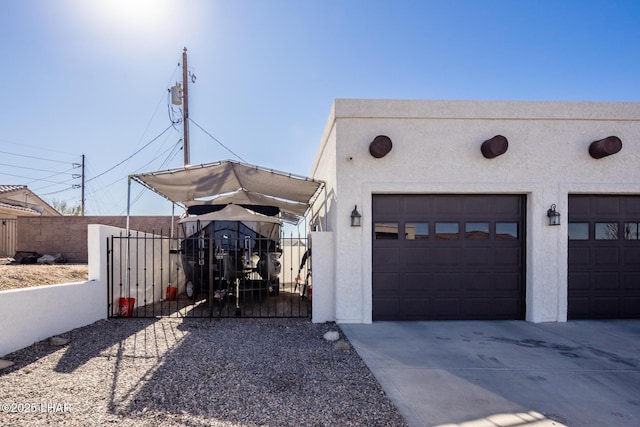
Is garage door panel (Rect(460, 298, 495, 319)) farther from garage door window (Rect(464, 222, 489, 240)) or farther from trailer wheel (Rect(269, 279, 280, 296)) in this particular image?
trailer wheel (Rect(269, 279, 280, 296))

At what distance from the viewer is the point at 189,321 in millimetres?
6836

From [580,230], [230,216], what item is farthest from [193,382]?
[580,230]

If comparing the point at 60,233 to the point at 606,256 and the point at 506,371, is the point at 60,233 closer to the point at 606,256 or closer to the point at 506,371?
the point at 506,371

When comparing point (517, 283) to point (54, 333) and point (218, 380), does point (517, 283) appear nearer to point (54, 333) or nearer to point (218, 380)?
point (218, 380)

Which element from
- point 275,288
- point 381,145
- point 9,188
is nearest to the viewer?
point 381,145

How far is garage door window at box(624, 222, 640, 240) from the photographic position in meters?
7.05

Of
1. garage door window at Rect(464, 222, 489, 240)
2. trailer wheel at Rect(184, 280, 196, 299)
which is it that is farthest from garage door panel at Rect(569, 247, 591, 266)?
trailer wheel at Rect(184, 280, 196, 299)

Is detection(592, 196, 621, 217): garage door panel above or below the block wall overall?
above

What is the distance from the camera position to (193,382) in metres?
3.88

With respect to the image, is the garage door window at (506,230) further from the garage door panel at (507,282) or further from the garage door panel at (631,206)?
the garage door panel at (631,206)

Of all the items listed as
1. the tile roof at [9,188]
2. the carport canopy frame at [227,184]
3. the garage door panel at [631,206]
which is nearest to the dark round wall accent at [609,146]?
the garage door panel at [631,206]

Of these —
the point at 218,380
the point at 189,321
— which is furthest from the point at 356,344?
the point at 189,321

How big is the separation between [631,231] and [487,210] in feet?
9.23

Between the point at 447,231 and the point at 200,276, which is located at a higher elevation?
the point at 447,231
